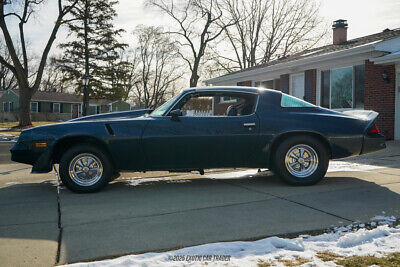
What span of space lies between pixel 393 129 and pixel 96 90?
3016cm

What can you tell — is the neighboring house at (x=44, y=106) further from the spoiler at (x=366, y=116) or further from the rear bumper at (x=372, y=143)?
the rear bumper at (x=372, y=143)

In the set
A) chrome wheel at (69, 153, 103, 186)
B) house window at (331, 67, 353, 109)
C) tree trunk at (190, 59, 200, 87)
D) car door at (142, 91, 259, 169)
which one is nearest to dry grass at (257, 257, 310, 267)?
car door at (142, 91, 259, 169)

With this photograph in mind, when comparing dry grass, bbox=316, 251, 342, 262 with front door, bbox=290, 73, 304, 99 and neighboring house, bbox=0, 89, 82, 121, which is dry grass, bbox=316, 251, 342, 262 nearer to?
front door, bbox=290, 73, 304, 99

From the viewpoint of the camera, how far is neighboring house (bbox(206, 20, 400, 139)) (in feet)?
37.4

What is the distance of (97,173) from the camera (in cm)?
519

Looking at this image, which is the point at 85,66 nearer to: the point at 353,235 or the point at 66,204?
the point at 66,204

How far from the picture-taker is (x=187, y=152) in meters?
5.17

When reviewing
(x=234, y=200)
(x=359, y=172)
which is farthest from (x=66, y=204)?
(x=359, y=172)

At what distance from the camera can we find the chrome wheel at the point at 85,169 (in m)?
5.11

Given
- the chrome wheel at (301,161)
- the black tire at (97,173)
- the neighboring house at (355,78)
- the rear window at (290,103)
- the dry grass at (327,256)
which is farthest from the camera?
the neighboring house at (355,78)

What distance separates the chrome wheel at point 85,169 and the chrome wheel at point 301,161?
272 cm

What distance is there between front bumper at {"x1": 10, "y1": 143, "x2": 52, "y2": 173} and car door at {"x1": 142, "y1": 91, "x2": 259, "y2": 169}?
1.39m

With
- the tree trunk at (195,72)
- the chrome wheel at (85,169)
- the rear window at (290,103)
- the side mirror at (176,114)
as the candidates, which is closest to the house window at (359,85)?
the rear window at (290,103)

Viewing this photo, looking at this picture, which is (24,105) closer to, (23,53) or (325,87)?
(23,53)
